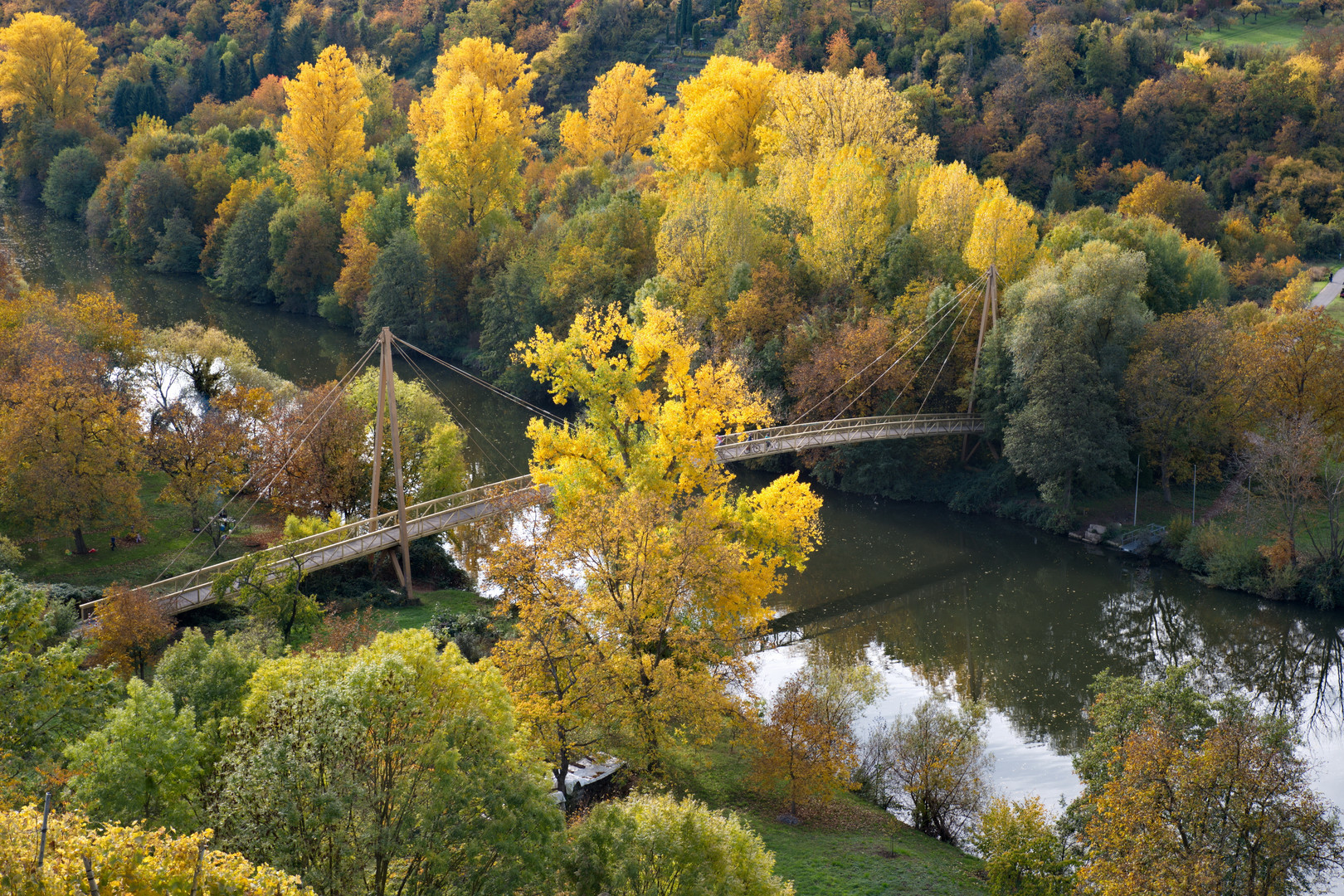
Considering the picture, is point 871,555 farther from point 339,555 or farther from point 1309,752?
point 339,555

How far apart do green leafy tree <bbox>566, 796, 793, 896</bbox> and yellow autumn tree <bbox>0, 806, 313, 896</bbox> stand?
13.5 feet

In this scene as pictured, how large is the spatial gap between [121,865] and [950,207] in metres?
38.2

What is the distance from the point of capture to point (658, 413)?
1101 inches

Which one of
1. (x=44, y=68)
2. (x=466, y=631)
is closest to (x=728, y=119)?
(x=466, y=631)

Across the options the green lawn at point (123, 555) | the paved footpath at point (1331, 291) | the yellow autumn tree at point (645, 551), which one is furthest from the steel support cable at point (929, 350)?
the green lawn at point (123, 555)

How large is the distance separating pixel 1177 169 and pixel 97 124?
68.1 meters

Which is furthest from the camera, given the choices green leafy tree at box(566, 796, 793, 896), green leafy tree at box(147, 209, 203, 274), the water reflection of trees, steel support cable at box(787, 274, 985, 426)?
green leafy tree at box(147, 209, 203, 274)

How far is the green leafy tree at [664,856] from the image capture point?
13.9m

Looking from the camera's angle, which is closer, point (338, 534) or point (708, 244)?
point (338, 534)

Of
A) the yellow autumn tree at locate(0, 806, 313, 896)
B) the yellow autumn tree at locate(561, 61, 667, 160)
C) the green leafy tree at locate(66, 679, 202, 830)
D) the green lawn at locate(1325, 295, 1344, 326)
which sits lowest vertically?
the green lawn at locate(1325, 295, 1344, 326)

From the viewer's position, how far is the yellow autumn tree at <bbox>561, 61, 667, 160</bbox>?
66.0 meters

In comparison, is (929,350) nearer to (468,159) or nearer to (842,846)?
(842,846)

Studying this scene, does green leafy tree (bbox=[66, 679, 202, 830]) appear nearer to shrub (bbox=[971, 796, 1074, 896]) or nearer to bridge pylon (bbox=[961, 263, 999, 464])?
shrub (bbox=[971, 796, 1074, 896])

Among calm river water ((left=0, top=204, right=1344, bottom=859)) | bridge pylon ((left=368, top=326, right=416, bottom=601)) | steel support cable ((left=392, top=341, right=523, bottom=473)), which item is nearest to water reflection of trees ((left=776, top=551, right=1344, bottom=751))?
calm river water ((left=0, top=204, right=1344, bottom=859))
